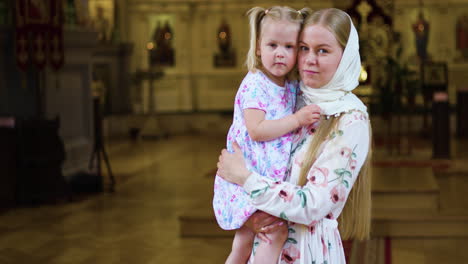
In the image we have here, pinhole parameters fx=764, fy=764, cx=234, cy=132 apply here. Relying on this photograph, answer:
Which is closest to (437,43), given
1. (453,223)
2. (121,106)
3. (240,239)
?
(121,106)

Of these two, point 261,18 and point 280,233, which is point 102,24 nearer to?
point 261,18

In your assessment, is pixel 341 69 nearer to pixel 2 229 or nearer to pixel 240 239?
pixel 240 239

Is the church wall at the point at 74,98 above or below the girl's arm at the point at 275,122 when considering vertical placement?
below

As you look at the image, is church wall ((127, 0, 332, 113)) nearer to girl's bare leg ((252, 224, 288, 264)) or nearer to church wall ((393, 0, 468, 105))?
church wall ((393, 0, 468, 105))

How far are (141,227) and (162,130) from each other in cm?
923

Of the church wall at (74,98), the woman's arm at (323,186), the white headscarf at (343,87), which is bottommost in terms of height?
the church wall at (74,98)

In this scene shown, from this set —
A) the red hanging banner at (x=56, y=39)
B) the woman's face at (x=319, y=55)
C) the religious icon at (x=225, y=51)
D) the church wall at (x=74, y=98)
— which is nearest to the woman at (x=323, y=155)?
the woman's face at (x=319, y=55)

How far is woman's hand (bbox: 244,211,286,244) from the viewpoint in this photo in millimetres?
2588

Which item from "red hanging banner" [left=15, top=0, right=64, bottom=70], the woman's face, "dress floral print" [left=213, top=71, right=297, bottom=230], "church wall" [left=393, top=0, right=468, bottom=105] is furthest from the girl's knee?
"church wall" [left=393, top=0, right=468, bottom=105]

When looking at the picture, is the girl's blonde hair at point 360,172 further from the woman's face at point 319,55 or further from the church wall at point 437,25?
the church wall at point 437,25

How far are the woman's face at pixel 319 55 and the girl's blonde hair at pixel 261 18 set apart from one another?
0.11m

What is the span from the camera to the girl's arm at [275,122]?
2502mm

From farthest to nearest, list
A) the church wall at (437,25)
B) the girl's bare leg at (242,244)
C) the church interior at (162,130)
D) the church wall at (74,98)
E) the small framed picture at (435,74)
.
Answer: the church wall at (437,25)
the small framed picture at (435,74)
the church wall at (74,98)
the church interior at (162,130)
the girl's bare leg at (242,244)

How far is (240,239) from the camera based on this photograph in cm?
290
